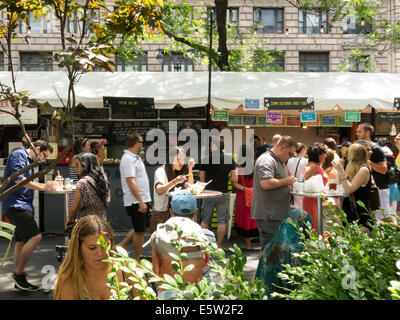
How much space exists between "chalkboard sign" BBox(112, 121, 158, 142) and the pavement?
3.70 m

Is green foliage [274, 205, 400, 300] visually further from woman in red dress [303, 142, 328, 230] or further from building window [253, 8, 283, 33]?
building window [253, 8, 283, 33]

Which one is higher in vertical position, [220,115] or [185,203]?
[220,115]

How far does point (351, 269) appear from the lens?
1374 millimetres

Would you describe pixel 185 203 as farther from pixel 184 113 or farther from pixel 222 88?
pixel 184 113

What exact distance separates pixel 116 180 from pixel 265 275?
6.59 meters

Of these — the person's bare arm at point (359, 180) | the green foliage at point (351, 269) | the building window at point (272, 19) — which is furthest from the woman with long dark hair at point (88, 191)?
the building window at point (272, 19)

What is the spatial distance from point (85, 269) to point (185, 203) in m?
1.61

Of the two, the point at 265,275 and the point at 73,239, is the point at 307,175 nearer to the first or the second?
the point at 265,275

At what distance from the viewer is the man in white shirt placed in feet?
19.2

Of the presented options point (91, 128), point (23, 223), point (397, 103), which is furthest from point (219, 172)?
point (91, 128)

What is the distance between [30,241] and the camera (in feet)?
18.1

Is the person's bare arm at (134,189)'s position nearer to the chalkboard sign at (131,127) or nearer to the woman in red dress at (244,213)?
the woman in red dress at (244,213)

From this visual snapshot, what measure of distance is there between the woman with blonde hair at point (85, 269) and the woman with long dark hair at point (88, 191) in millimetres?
2322
